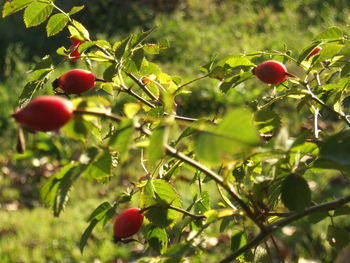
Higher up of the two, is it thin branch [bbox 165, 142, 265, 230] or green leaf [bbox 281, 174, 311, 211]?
thin branch [bbox 165, 142, 265, 230]

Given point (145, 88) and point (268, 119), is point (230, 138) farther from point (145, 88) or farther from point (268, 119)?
point (145, 88)

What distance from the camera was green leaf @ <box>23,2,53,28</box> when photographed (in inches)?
43.4

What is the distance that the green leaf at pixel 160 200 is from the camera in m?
0.89

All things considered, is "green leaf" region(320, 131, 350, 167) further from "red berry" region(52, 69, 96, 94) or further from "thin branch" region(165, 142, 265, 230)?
"red berry" region(52, 69, 96, 94)

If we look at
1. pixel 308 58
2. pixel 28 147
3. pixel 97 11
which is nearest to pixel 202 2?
pixel 97 11

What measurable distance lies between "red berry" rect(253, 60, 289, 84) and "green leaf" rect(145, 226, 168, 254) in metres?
0.31

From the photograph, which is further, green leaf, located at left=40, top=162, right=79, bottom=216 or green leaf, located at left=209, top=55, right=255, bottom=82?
green leaf, located at left=209, top=55, right=255, bottom=82

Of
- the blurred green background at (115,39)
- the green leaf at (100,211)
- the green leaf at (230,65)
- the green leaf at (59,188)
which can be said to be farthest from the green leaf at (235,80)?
the blurred green background at (115,39)

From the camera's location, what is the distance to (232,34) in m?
6.80

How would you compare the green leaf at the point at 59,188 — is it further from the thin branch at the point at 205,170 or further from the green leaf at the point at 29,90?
the green leaf at the point at 29,90

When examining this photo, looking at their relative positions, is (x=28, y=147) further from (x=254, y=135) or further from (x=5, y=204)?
(x=254, y=135)

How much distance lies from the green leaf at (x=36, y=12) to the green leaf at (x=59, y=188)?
0.46 metres

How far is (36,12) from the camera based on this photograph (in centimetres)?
111

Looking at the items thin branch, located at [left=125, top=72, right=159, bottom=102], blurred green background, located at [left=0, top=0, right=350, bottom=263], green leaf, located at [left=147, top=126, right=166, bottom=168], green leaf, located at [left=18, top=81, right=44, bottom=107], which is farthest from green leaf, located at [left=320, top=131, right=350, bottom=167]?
blurred green background, located at [left=0, top=0, right=350, bottom=263]
